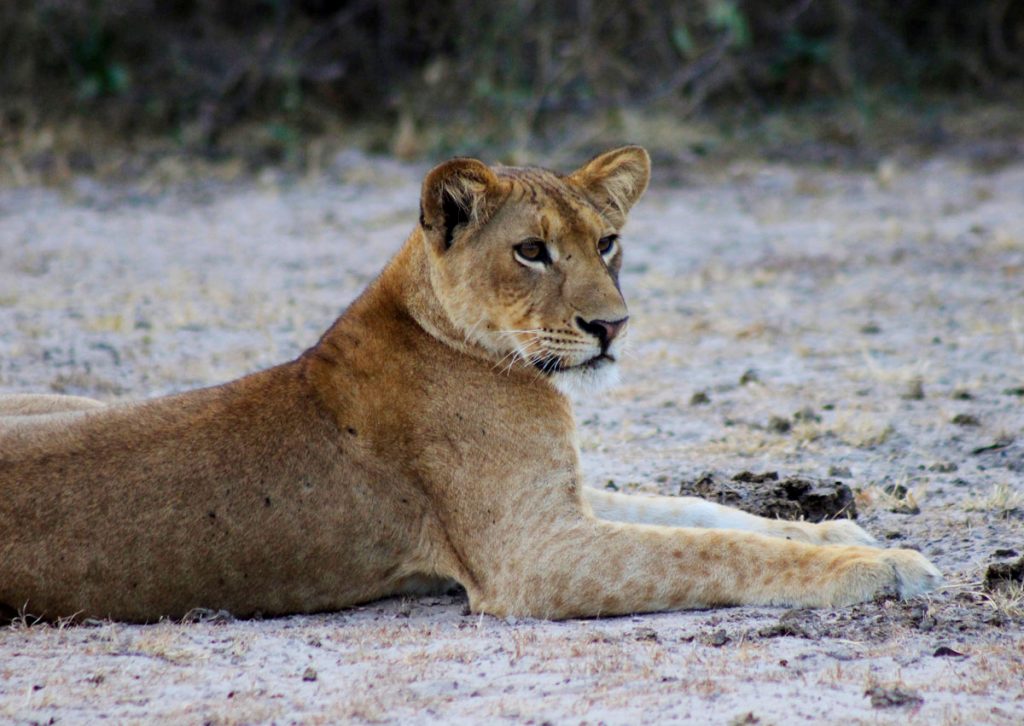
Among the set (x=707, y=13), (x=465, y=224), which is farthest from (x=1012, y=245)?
(x=465, y=224)

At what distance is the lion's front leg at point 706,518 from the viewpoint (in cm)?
464

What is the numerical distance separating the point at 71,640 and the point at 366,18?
1019 centimetres

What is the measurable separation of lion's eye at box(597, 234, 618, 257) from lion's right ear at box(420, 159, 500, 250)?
0.33 meters

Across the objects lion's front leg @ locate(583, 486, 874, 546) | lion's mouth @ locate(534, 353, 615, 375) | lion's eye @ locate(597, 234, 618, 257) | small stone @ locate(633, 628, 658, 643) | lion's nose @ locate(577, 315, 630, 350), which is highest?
lion's eye @ locate(597, 234, 618, 257)

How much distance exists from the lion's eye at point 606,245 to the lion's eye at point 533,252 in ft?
0.62

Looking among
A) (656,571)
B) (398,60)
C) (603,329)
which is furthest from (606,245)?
(398,60)

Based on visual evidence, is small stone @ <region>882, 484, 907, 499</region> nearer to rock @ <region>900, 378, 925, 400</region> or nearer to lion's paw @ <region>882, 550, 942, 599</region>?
lion's paw @ <region>882, 550, 942, 599</region>

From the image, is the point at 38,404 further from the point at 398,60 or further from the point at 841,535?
the point at 398,60

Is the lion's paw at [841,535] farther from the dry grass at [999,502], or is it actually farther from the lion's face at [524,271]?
the lion's face at [524,271]

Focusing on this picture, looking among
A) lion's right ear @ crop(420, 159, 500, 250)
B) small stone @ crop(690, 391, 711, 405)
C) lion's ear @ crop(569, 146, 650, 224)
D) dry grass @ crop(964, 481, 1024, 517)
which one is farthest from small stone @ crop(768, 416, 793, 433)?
lion's right ear @ crop(420, 159, 500, 250)

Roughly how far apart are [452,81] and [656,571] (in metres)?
9.48

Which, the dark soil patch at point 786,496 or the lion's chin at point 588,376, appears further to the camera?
the dark soil patch at point 786,496

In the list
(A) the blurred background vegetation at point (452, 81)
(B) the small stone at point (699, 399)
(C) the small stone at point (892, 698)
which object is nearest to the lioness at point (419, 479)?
(C) the small stone at point (892, 698)

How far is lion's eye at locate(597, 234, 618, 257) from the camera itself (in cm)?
462
